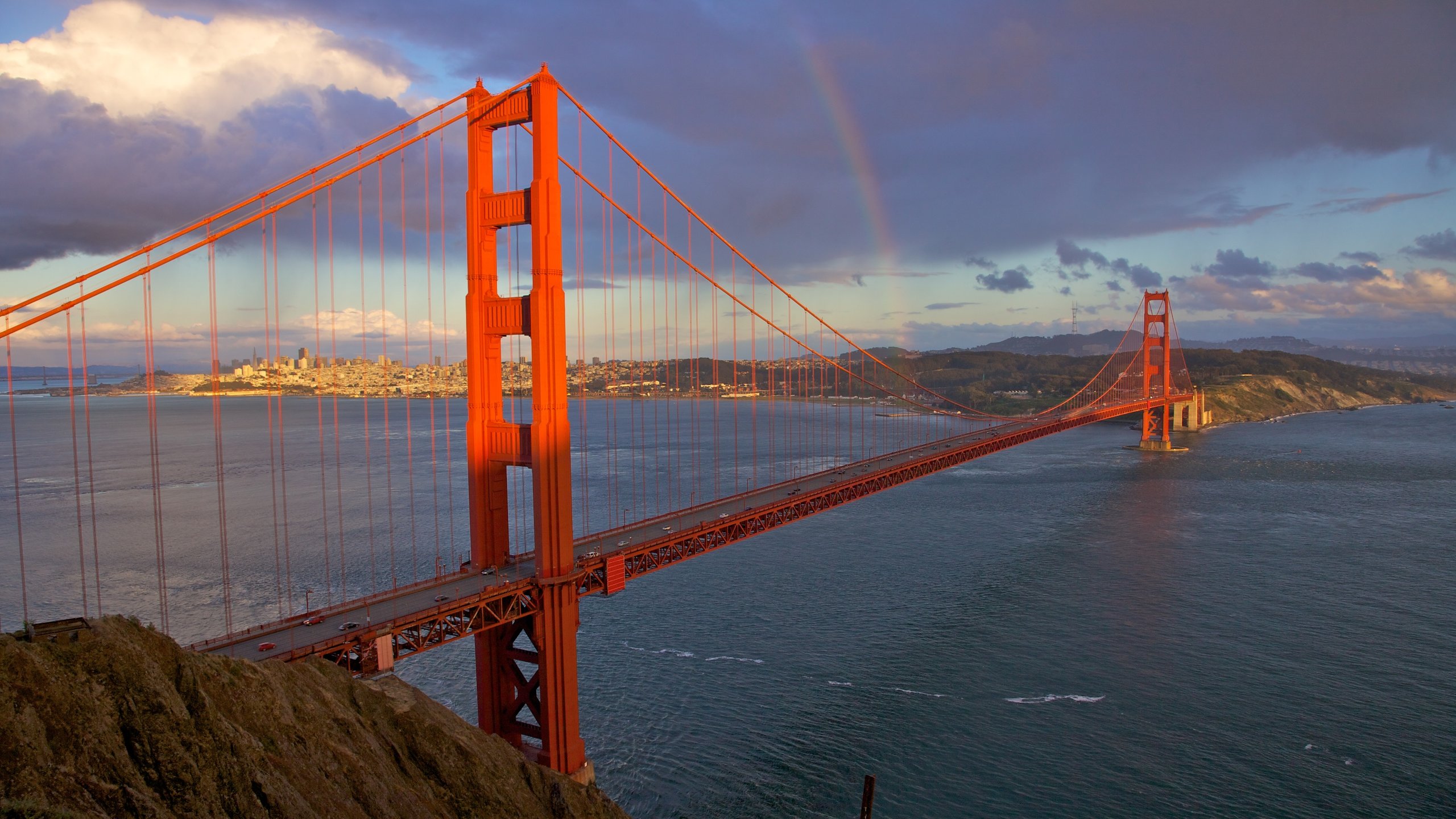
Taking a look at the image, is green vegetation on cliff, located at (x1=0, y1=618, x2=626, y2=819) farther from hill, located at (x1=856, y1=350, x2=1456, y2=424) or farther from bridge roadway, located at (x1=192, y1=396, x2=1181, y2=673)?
hill, located at (x1=856, y1=350, x2=1456, y2=424)

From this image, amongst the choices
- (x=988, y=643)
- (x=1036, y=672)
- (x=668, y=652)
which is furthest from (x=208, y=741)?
(x=988, y=643)

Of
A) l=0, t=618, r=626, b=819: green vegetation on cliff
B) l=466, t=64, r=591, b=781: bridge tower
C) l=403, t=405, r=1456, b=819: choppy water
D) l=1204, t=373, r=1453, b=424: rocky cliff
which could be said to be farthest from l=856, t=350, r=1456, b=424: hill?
l=0, t=618, r=626, b=819: green vegetation on cliff

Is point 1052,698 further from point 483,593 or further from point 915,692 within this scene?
point 483,593

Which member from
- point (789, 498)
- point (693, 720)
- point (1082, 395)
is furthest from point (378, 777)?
point (1082, 395)

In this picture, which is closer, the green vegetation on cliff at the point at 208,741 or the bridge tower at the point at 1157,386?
the green vegetation on cliff at the point at 208,741

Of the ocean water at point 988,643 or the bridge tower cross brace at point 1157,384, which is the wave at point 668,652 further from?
the bridge tower cross brace at point 1157,384

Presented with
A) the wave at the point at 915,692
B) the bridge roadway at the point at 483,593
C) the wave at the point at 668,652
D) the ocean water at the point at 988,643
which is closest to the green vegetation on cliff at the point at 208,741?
the bridge roadway at the point at 483,593
